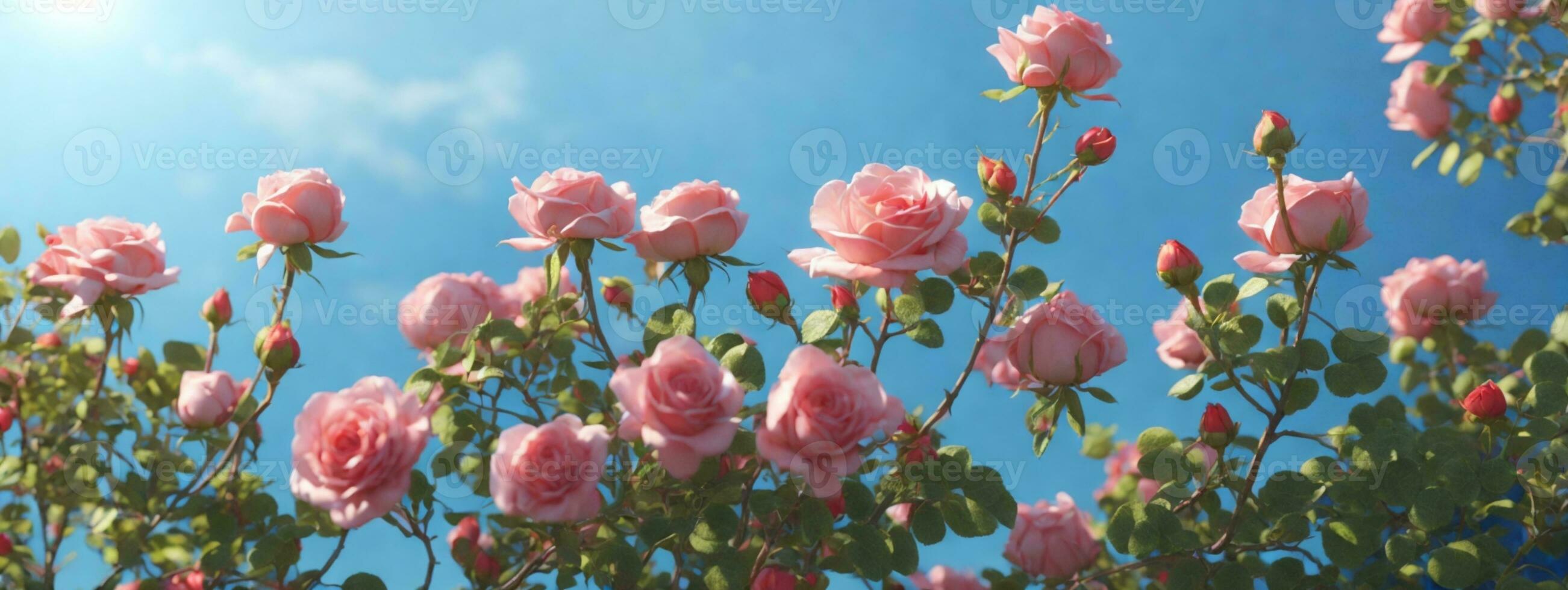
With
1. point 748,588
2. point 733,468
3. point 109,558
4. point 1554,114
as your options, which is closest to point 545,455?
point 733,468

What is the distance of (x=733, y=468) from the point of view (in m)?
1.33

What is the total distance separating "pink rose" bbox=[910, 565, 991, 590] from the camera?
74.9 inches

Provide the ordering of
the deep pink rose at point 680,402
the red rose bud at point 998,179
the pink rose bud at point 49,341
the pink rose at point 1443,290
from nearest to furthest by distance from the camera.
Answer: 1. the deep pink rose at point 680,402
2. the red rose bud at point 998,179
3. the pink rose bud at point 49,341
4. the pink rose at point 1443,290

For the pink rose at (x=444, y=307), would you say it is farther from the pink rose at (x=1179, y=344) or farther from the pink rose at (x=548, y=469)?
the pink rose at (x=1179, y=344)

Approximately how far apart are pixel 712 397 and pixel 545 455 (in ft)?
0.63

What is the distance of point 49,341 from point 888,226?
1800 millimetres

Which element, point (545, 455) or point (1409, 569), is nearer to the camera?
point (545, 455)

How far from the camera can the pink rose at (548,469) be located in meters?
1.06

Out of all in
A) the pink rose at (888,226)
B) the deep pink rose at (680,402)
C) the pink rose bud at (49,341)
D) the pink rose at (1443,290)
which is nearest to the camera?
the deep pink rose at (680,402)

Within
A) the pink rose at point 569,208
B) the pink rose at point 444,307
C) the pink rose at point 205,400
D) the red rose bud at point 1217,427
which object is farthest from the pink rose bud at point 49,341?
the red rose bud at point 1217,427

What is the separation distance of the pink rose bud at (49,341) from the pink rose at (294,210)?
846 mm

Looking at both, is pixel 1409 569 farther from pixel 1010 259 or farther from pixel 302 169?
pixel 302 169

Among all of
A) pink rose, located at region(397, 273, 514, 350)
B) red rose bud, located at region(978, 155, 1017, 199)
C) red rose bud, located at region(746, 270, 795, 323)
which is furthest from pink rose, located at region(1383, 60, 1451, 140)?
pink rose, located at region(397, 273, 514, 350)

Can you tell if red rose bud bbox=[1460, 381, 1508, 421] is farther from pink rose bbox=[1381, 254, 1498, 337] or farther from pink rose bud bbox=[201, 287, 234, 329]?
pink rose bud bbox=[201, 287, 234, 329]
